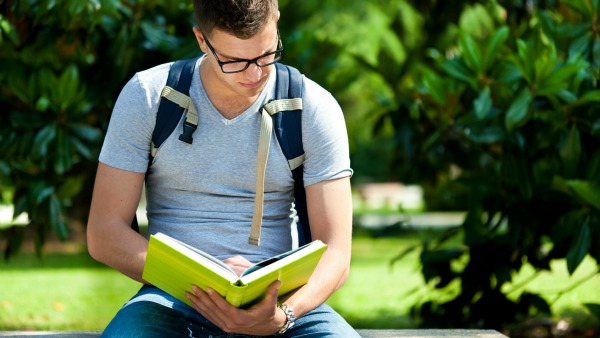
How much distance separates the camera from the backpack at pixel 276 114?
9.62 ft

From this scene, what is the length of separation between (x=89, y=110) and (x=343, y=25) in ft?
52.4

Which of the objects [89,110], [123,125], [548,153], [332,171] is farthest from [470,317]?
[123,125]

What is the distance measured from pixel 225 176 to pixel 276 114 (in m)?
0.26

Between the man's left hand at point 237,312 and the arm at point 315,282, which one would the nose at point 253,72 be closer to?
the arm at point 315,282

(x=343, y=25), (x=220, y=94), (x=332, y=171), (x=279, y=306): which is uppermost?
(x=220, y=94)

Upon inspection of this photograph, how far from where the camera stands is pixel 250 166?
9.75 ft

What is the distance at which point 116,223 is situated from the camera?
2889 millimetres

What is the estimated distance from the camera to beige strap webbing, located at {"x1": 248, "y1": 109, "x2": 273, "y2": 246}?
2.93 m

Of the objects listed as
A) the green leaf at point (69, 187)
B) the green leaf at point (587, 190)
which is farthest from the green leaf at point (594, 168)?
the green leaf at point (69, 187)

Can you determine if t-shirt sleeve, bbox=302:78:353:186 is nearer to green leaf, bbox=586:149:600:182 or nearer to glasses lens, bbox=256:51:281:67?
glasses lens, bbox=256:51:281:67

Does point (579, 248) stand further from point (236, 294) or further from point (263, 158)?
point (236, 294)

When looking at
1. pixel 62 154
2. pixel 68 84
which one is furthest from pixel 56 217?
pixel 68 84

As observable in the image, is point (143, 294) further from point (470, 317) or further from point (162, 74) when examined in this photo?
point (470, 317)

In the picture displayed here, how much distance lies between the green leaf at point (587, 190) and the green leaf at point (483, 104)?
618 mm
